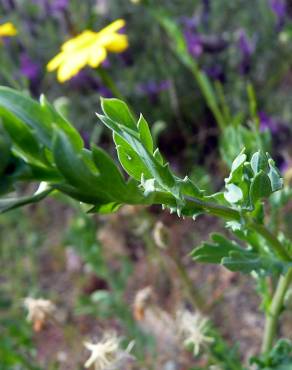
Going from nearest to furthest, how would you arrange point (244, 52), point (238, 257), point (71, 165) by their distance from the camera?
1. point (71, 165)
2. point (238, 257)
3. point (244, 52)

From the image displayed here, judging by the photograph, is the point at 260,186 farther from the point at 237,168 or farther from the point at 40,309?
the point at 40,309

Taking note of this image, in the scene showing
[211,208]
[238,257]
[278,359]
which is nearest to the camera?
[211,208]

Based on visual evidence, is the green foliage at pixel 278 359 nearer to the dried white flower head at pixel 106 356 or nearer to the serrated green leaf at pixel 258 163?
the dried white flower head at pixel 106 356

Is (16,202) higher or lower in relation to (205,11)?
higher

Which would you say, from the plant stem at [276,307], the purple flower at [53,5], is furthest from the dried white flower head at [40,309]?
the purple flower at [53,5]

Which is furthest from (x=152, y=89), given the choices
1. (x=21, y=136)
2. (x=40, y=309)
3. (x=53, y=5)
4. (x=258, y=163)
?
Answer: (x=21, y=136)

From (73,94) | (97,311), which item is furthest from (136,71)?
(97,311)

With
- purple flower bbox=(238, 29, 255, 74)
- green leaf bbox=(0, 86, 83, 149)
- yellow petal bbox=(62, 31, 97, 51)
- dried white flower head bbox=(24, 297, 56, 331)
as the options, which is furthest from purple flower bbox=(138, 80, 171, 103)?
green leaf bbox=(0, 86, 83, 149)
